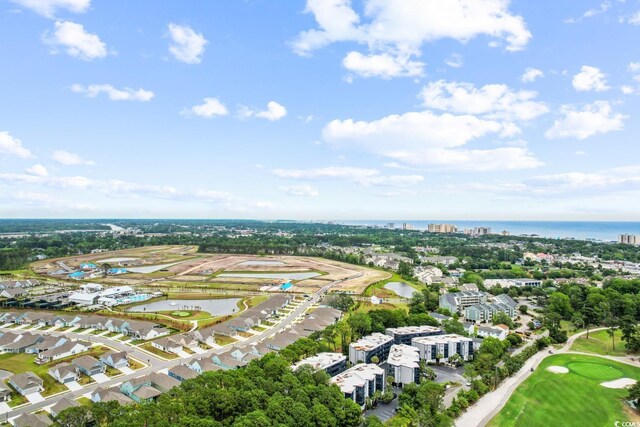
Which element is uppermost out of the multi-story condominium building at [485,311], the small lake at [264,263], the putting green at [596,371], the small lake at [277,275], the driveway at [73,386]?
the multi-story condominium building at [485,311]

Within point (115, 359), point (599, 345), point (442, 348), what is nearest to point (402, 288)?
point (599, 345)

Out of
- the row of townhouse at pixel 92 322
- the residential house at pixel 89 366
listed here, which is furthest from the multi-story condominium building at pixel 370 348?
the row of townhouse at pixel 92 322

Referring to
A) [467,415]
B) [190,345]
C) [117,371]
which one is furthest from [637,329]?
[117,371]

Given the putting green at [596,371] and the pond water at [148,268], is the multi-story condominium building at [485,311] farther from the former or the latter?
the pond water at [148,268]

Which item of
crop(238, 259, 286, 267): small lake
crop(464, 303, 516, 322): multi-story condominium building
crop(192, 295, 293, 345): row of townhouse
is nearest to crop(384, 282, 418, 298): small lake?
crop(464, 303, 516, 322): multi-story condominium building

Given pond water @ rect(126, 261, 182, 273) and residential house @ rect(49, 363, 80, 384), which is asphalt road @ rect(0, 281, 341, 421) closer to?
residential house @ rect(49, 363, 80, 384)

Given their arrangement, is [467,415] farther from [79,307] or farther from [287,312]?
[79,307]

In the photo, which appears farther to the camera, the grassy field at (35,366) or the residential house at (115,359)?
the residential house at (115,359)
